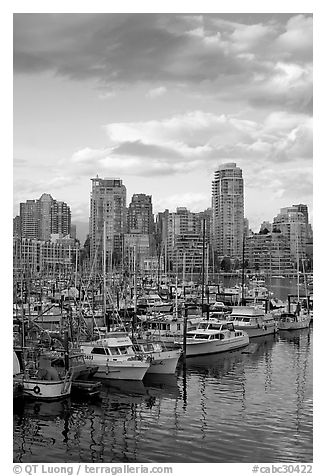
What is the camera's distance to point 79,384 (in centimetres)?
943

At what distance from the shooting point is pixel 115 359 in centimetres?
1058

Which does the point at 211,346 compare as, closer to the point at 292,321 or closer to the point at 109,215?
the point at 292,321

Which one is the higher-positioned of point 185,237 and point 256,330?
point 185,237

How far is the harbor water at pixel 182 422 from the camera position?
644cm

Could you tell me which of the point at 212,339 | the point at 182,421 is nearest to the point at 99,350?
the point at 182,421

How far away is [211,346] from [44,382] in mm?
5692

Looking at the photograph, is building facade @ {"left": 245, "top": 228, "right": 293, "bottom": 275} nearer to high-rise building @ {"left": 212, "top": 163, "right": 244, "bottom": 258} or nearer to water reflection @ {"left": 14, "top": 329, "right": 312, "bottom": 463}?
high-rise building @ {"left": 212, "top": 163, "right": 244, "bottom": 258}

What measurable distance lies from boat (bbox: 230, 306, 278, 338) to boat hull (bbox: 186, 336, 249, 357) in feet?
6.96

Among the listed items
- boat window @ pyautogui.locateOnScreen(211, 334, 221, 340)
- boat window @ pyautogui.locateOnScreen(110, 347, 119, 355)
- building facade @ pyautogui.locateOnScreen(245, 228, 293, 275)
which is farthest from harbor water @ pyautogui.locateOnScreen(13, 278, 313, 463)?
building facade @ pyautogui.locateOnScreen(245, 228, 293, 275)

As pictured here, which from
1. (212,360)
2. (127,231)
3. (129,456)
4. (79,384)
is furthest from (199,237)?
(129,456)

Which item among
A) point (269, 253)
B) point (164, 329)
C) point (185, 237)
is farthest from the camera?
point (185, 237)

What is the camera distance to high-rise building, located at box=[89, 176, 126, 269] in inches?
936

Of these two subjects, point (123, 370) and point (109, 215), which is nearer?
point (123, 370)
